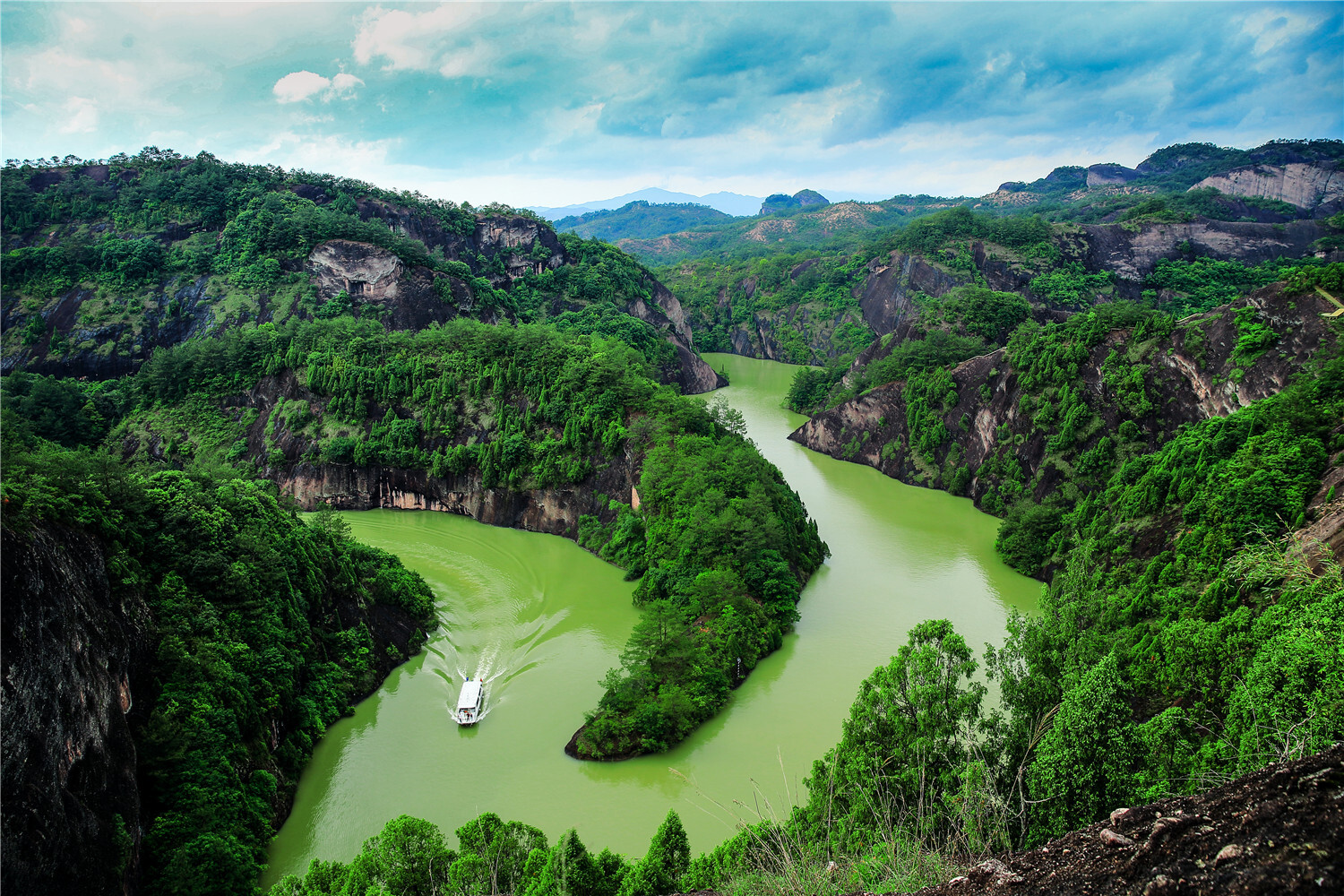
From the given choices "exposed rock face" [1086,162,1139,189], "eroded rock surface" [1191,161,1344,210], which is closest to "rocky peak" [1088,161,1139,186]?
"exposed rock face" [1086,162,1139,189]

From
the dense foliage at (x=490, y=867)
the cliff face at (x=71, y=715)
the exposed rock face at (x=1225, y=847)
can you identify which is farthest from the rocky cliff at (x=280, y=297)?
the exposed rock face at (x=1225, y=847)

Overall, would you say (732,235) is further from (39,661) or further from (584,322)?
(39,661)

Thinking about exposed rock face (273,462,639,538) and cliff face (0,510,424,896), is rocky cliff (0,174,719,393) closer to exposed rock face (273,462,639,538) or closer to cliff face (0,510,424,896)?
exposed rock face (273,462,639,538)

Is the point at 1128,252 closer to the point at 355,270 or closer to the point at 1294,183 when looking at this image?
the point at 1294,183

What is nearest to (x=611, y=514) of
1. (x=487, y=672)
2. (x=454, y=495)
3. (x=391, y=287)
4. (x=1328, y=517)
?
(x=454, y=495)

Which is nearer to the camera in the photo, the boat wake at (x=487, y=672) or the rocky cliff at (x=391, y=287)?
the boat wake at (x=487, y=672)

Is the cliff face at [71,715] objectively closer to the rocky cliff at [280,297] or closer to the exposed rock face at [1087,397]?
the exposed rock face at [1087,397]
